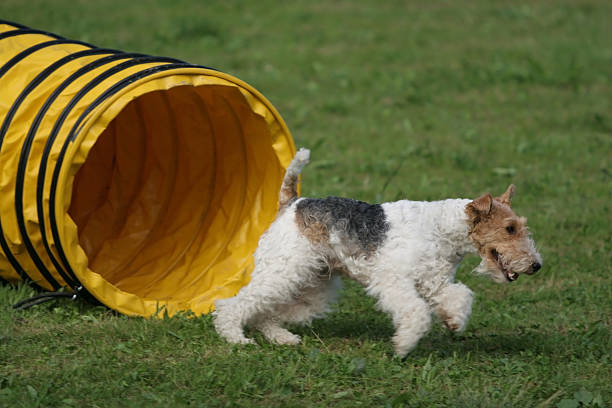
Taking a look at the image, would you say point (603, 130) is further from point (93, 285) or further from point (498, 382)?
point (93, 285)

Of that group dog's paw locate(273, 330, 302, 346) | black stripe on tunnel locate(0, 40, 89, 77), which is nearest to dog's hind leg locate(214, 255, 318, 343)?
dog's paw locate(273, 330, 302, 346)

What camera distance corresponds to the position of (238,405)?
164 inches

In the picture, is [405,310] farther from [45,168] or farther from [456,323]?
[45,168]

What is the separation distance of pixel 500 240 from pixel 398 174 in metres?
4.28

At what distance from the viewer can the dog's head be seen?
4.56 meters

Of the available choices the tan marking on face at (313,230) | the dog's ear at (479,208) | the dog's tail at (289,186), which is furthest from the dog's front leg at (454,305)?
the dog's tail at (289,186)

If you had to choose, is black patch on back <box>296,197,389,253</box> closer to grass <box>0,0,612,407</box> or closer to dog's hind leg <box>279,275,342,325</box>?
dog's hind leg <box>279,275,342,325</box>

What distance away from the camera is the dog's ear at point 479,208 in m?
4.62

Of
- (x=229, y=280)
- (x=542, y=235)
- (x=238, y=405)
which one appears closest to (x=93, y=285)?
(x=229, y=280)

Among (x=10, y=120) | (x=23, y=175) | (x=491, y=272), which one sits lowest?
(x=491, y=272)

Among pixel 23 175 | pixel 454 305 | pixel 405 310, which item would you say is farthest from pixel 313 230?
pixel 23 175

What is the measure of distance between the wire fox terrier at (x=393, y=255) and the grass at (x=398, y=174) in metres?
0.32

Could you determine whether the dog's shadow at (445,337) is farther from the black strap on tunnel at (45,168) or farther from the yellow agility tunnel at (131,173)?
the black strap on tunnel at (45,168)

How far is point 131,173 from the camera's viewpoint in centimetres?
730
